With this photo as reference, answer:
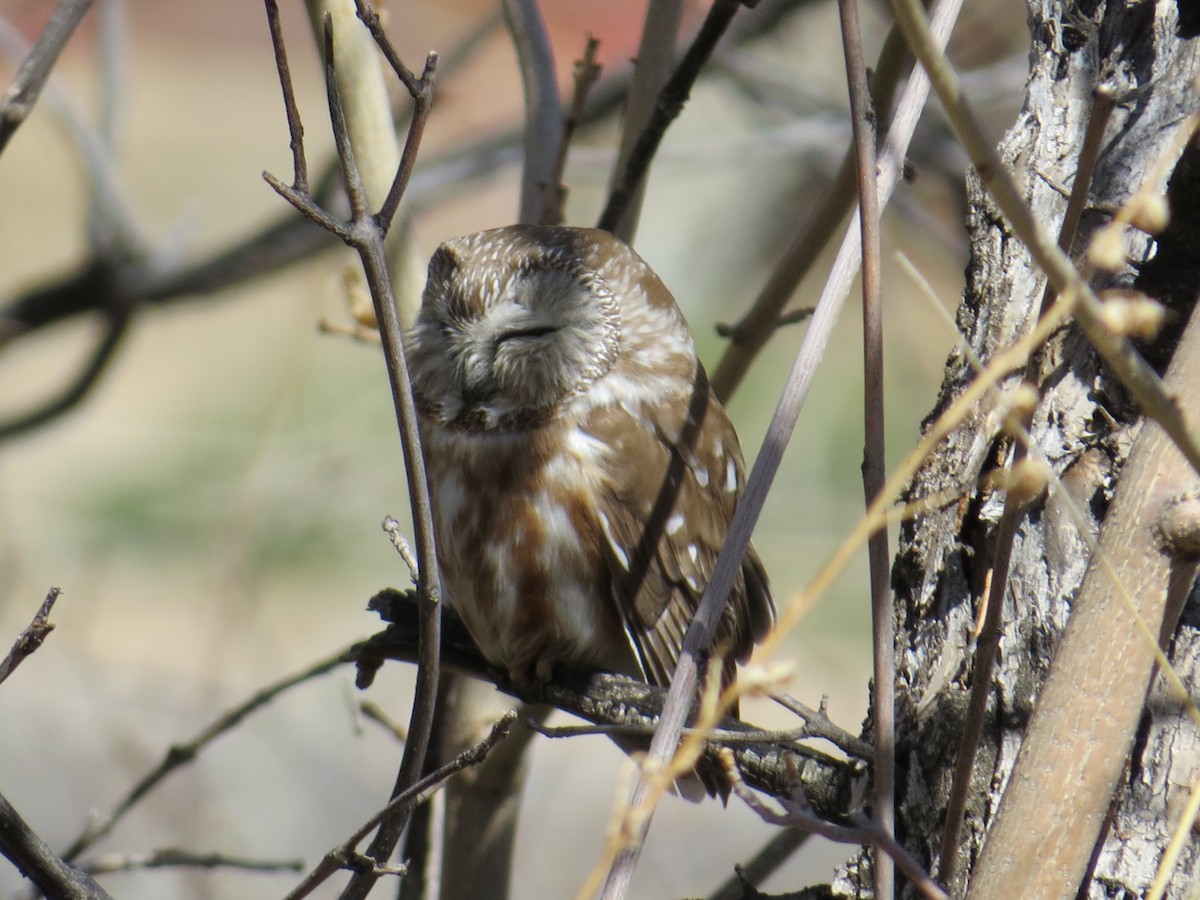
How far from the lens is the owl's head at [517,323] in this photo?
9.73 ft

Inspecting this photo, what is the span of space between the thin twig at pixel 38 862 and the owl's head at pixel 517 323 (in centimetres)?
164

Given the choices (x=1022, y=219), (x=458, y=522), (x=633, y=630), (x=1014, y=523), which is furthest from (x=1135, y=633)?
(x=458, y=522)

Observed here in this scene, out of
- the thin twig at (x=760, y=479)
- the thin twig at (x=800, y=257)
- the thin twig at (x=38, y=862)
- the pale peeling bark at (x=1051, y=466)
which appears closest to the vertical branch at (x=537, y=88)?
the thin twig at (x=800, y=257)

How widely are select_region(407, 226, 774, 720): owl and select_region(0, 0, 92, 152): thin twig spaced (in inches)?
45.9

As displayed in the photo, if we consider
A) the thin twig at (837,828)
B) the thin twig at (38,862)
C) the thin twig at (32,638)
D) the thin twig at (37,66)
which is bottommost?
the thin twig at (38,862)

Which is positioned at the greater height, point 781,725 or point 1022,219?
point 781,725

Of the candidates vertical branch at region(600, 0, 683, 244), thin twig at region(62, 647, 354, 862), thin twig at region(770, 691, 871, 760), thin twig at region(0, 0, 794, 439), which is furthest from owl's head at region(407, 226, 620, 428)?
thin twig at region(770, 691, 871, 760)

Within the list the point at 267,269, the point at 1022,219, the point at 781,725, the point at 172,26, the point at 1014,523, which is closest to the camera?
the point at 1022,219

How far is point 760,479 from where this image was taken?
1525mm

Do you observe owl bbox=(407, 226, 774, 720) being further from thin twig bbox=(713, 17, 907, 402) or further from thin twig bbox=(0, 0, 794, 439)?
thin twig bbox=(0, 0, 794, 439)

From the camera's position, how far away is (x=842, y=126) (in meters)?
4.61

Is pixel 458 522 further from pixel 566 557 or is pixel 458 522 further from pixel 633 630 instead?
pixel 633 630

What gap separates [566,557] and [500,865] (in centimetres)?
77

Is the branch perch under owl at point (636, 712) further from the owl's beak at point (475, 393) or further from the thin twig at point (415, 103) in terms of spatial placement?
the thin twig at point (415, 103)
